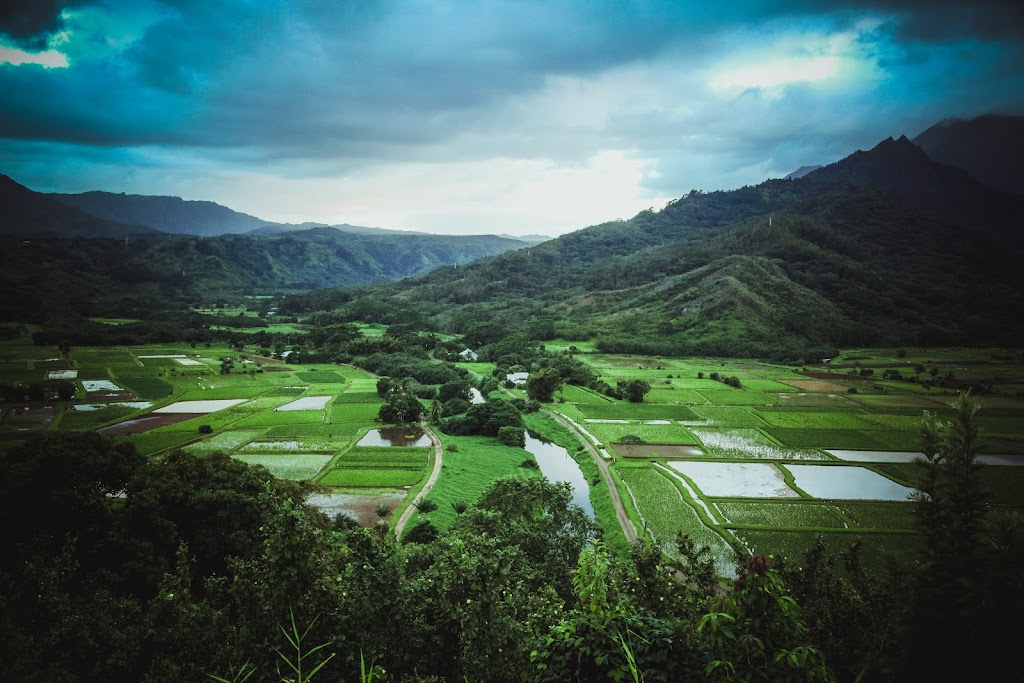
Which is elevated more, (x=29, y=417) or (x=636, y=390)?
(x=636, y=390)

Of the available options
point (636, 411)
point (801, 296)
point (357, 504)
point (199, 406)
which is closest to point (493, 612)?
point (357, 504)

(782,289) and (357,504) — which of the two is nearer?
(357,504)

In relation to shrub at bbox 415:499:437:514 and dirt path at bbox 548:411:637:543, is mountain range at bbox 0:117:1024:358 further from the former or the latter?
shrub at bbox 415:499:437:514

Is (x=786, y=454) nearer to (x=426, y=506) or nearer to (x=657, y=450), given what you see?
(x=657, y=450)

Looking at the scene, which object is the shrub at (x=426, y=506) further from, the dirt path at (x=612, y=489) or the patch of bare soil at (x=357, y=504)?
the dirt path at (x=612, y=489)

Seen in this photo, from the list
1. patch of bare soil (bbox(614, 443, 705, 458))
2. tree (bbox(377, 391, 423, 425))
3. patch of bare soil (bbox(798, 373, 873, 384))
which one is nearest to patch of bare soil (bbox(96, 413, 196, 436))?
tree (bbox(377, 391, 423, 425))
